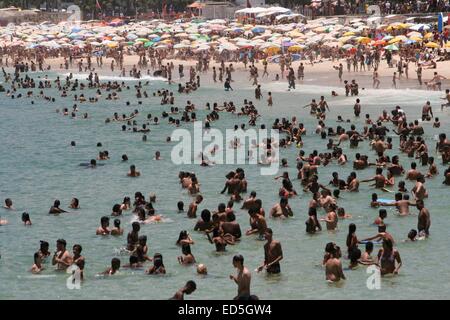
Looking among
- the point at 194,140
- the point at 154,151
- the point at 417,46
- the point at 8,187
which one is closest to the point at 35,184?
the point at 8,187

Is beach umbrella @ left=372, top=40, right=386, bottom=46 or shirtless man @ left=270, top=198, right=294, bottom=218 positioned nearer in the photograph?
shirtless man @ left=270, top=198, right=294, bottom=218

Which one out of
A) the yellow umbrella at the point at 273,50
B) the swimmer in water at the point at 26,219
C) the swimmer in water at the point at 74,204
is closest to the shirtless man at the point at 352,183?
the swimmer in water at the point at 74,204

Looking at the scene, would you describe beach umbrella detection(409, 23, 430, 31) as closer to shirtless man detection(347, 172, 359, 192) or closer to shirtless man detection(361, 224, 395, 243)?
shirtless man detection(347, 172, 359, 192)

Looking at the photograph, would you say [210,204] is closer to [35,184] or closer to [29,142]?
[35,184]

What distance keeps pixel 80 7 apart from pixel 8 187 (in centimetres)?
10410

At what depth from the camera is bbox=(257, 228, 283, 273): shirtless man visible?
850 inches

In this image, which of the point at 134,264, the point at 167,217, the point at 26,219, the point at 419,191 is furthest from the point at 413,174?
the point at 26,219

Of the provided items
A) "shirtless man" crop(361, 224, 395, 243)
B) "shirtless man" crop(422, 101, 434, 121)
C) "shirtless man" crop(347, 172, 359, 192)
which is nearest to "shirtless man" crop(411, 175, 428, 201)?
"shirtless man" crop(347, 172, 359, 192)

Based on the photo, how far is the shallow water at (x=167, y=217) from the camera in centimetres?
2138

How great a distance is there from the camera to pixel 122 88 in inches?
2739

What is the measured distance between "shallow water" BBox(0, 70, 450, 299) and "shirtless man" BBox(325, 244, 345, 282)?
0.79 feet

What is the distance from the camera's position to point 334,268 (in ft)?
69.4

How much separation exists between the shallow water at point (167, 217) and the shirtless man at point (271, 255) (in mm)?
253

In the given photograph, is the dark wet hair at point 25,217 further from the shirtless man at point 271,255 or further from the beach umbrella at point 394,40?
the beach umbrella at point 394,40
